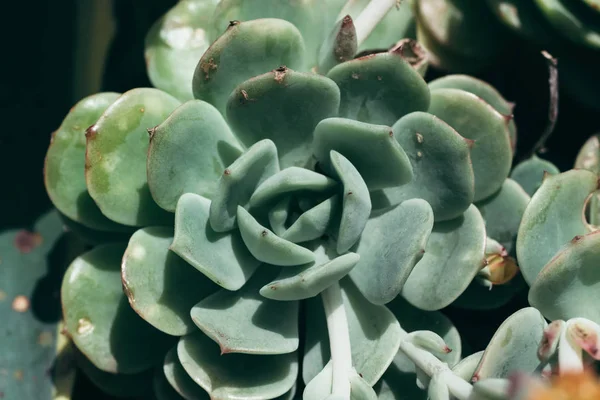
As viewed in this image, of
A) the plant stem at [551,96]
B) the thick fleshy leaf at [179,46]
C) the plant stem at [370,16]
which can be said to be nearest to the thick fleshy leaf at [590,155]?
the plant stem at [551,96]

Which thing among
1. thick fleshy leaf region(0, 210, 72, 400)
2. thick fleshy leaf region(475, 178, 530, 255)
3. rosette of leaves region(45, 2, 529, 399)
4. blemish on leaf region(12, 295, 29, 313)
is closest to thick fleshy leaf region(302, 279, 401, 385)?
rosette of leaves region(45, 2, 529, 399)

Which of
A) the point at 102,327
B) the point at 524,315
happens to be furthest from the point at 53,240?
the point at 524,315

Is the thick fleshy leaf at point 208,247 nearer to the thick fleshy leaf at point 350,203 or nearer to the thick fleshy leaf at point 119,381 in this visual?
the thick fleshy leaf at point 350,203

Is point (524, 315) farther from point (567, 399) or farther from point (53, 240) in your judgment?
point (53, 240)

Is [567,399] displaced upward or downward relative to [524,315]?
upward

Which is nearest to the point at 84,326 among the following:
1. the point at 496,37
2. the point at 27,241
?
the point at 27,241

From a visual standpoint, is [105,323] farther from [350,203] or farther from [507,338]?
[507,338]
